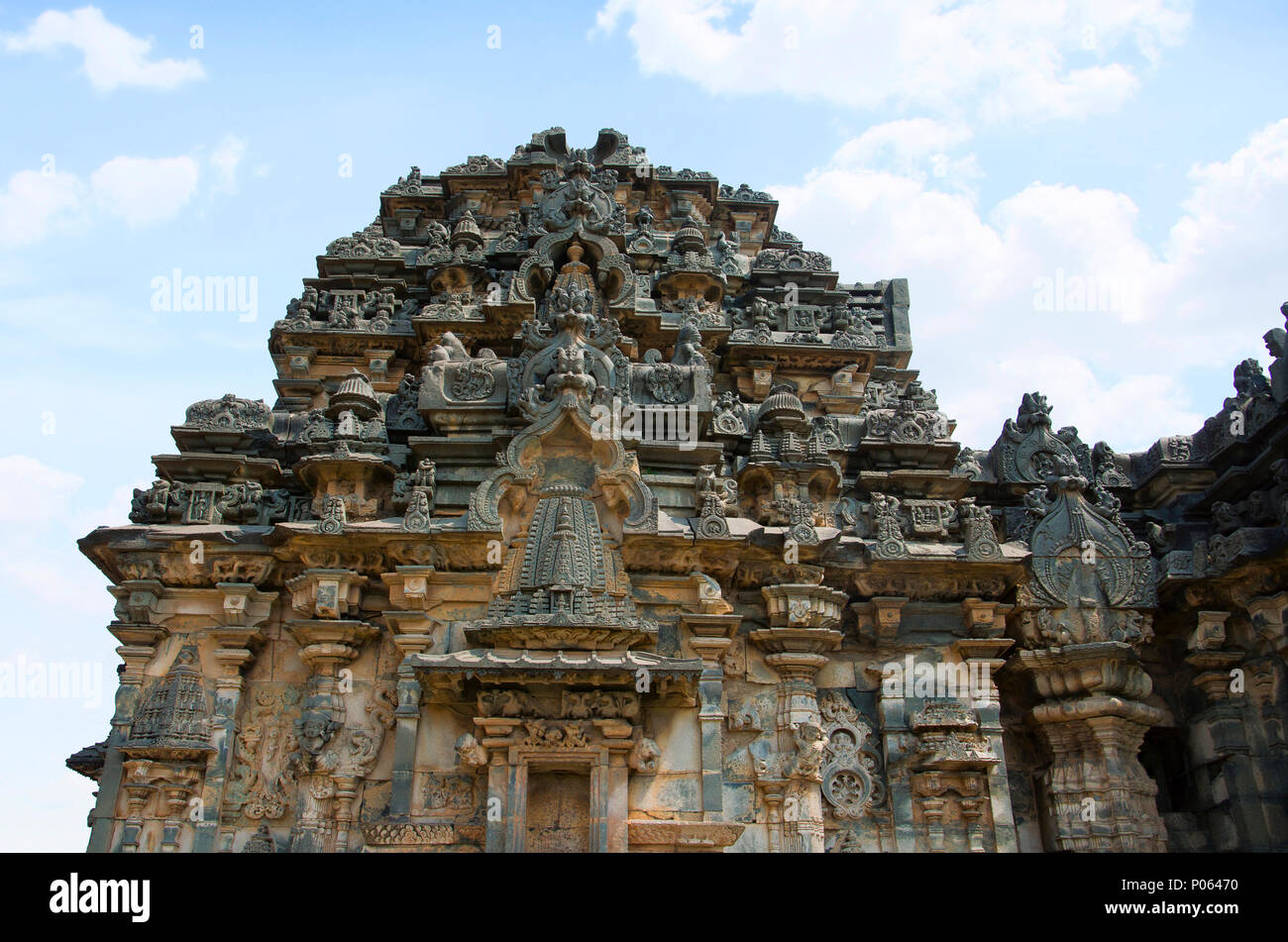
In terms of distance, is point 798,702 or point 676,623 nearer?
point 798,702

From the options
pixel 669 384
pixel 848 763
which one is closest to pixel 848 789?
pixel 848 763

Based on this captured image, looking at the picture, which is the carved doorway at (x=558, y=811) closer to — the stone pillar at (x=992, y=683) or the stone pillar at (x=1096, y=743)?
the stone pillar at (x=992, y=683)

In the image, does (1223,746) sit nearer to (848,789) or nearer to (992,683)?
(992,683)

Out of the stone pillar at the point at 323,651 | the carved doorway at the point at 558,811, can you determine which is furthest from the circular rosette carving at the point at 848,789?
the stone pillar at the point at 323,651

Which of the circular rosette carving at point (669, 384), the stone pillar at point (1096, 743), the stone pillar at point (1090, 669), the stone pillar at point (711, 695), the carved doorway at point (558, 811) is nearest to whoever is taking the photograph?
the carved doorway at point (558, 811)

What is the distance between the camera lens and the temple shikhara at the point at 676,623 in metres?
11.2

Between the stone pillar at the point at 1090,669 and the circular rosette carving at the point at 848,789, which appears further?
the stone pillar at the point at 1090,669

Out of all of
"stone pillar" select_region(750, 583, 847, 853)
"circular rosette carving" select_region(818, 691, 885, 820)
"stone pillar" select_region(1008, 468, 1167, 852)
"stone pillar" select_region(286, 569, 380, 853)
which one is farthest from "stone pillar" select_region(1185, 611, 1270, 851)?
"stone pillar" select_region(286, 569, 380, 853)

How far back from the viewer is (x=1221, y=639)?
13094 mm

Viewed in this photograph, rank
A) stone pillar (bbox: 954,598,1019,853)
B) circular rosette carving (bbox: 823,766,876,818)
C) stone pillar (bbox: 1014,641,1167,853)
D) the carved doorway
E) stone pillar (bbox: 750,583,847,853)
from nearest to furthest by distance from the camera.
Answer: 1. the carved doorway
2. stone pillar (bbox: 750,583,847,853)
3. stone pillar (bbox: 954,598,1019,853)
4. circular rosette carving (bbox: 823,766,876,818)
5. stone pillar (bbox: 1014,641,1167,853)

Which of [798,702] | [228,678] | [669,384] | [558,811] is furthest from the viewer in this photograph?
[669,384]

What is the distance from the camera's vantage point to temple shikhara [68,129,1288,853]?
11.2m

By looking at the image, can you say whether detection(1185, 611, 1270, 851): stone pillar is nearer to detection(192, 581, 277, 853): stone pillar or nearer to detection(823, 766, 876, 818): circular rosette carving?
detection(823, 766, 876, 818): circular rosette carving

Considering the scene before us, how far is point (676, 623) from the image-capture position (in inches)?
481
